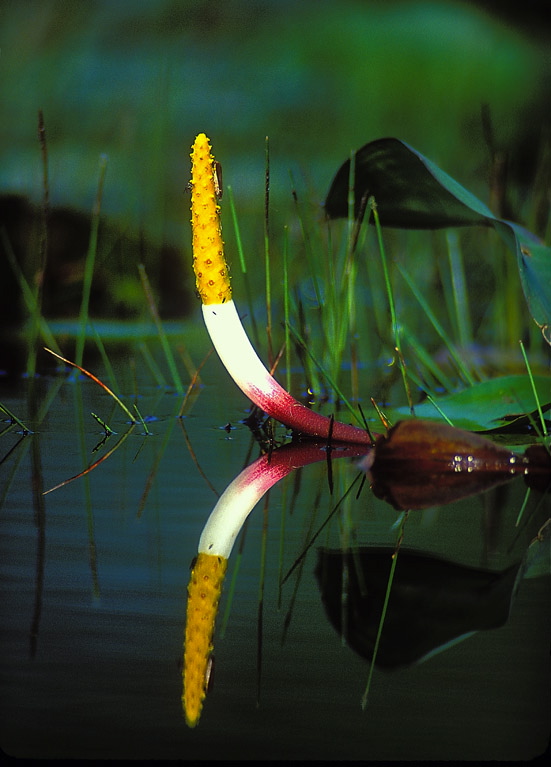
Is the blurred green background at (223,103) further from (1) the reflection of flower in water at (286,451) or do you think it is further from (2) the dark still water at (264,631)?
(2) the dark still water at (264,631)

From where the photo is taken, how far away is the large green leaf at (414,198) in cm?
77

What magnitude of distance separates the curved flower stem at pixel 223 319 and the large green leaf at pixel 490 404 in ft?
0.29

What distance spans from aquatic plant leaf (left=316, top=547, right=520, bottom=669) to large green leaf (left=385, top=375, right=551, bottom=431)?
34 cm

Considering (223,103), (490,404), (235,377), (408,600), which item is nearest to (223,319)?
(235,377)

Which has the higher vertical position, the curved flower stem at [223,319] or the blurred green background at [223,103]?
the blurred green background at [223,103]

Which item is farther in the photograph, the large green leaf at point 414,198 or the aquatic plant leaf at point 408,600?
the large green leaf at point 414,198

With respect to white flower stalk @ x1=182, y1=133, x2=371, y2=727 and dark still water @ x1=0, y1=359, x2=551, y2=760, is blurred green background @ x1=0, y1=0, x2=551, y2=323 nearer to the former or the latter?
white flower stalk @ x1=182, y1=133, x2=371, y2=727

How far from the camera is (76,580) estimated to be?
44cm

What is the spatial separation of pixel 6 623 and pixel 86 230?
1.83 metres

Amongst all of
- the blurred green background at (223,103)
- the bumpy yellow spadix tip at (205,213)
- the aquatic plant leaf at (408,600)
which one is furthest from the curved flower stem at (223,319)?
the blurred green background at (223,103)

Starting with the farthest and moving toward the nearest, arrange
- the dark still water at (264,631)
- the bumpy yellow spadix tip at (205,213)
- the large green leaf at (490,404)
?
the large green leaf at (490,404)
the bumpy yellow spadix tip at (205,213)
the dark still water at (264,631)

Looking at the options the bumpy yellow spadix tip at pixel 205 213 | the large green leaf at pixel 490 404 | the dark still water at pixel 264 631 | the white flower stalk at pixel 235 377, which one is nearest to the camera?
Result: the dark still water at pixel 264 631

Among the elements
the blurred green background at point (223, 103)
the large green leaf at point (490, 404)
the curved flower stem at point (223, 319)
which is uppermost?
the blurred green background at point (223, 103)

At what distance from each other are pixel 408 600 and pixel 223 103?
1951mm
